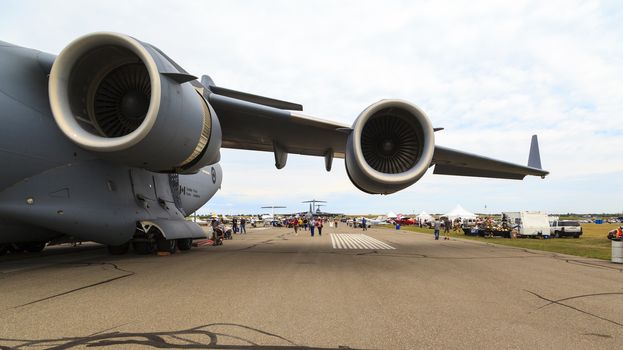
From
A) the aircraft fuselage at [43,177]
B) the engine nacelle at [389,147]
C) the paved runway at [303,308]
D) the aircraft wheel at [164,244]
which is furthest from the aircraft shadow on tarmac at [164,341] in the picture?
the aircraft wheel at [164,244]

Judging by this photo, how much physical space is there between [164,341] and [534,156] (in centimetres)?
1361

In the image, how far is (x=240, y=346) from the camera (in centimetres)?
325

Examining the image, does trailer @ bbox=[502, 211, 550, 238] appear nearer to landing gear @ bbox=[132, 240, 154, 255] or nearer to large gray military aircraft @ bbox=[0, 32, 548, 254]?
large gray military aircraft @ bbox=[0, 32, 548, 254]

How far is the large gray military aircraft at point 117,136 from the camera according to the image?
6.27 meters

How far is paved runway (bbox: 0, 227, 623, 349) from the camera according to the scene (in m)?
3.45

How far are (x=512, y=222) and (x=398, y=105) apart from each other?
21707mm

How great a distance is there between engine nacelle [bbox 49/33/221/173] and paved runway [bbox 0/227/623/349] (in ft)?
6.91

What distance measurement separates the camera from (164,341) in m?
3.34

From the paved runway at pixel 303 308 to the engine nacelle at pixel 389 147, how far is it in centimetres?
182

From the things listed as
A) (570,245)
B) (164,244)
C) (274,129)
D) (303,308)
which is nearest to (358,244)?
(274,129)

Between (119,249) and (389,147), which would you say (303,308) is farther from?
(119,249)

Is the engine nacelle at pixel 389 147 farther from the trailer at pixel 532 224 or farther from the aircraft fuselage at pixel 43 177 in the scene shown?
the trailer at pixel 532 224

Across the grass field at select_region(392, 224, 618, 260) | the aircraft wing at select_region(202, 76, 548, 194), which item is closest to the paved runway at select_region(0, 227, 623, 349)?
the aircraft wing at select_region(202, 76, 548, 194)

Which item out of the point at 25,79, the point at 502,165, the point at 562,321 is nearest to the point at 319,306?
the point at 562,321
